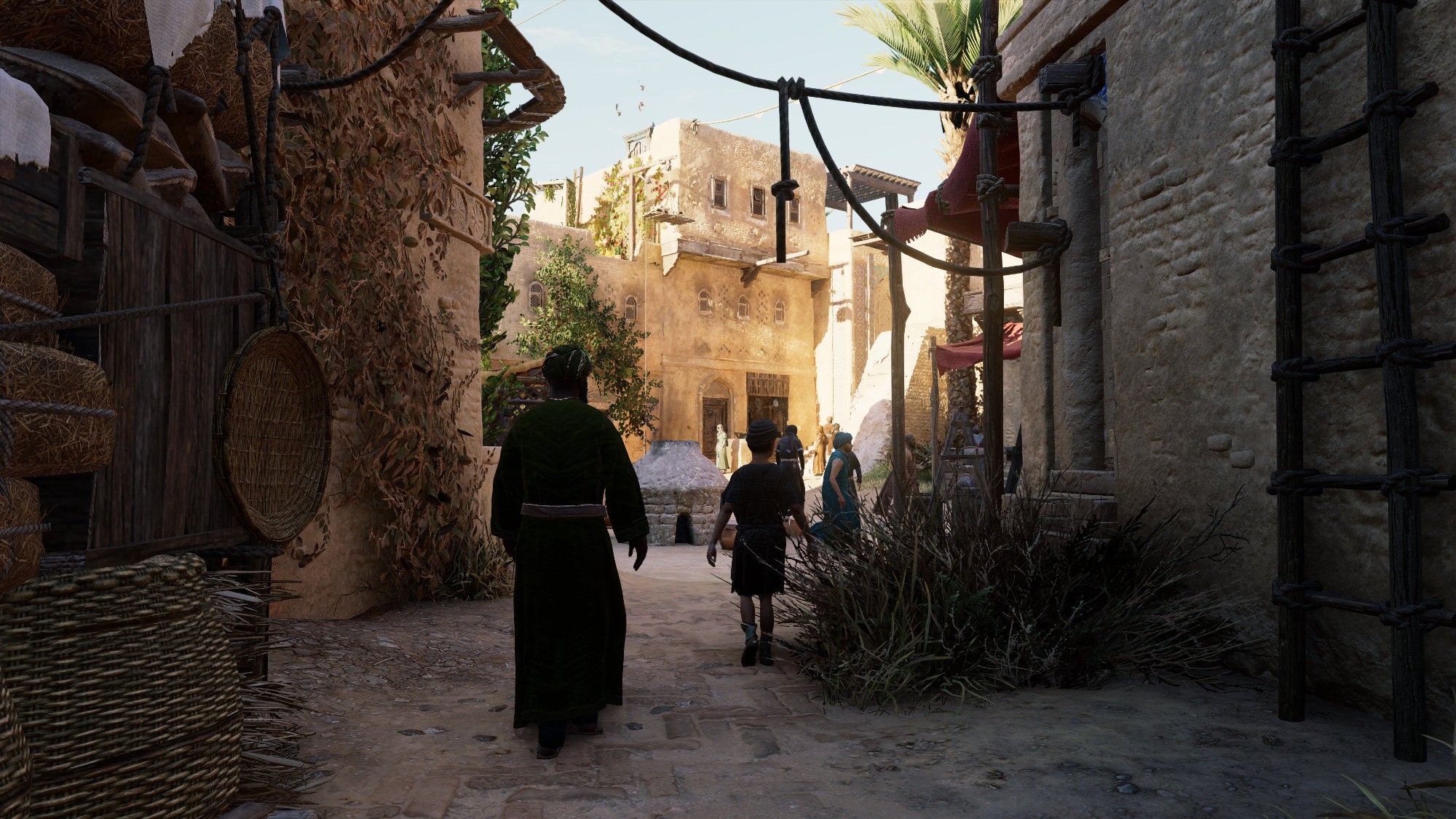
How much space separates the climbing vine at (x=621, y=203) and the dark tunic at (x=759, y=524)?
65.9 ft

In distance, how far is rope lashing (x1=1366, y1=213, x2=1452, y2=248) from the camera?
3.41 metres

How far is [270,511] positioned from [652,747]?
175 centimetres

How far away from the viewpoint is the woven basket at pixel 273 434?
10.7 ft

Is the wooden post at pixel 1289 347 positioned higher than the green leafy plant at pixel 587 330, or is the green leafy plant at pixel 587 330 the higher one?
the green leafy plant at pixel 587 330

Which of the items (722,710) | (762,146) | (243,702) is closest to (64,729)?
(243,702)

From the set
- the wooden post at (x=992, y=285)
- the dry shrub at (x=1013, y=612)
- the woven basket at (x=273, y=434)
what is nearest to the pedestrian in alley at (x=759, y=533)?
the dry shrub at (x=1013, y=612)

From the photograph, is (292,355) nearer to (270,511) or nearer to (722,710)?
(270,511)

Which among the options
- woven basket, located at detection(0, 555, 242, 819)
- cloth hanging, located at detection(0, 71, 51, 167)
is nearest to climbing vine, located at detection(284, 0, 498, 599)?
woven basket, located at detection(0, 555, 242, 819)

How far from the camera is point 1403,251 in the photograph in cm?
345

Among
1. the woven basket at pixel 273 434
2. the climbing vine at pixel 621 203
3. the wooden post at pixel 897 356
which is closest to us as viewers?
the woven basket at pixel 273 434

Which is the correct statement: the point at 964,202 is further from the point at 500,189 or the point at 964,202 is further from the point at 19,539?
the point at 19,539

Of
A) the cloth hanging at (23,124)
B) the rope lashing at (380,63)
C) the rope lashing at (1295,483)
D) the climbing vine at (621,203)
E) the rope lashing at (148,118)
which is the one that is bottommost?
the rope lashing at (1295,483)

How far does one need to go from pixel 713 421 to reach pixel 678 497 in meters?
13.0

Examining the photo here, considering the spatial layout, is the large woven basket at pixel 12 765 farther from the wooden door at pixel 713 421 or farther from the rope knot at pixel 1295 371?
the wooden door at pixel 713 421
